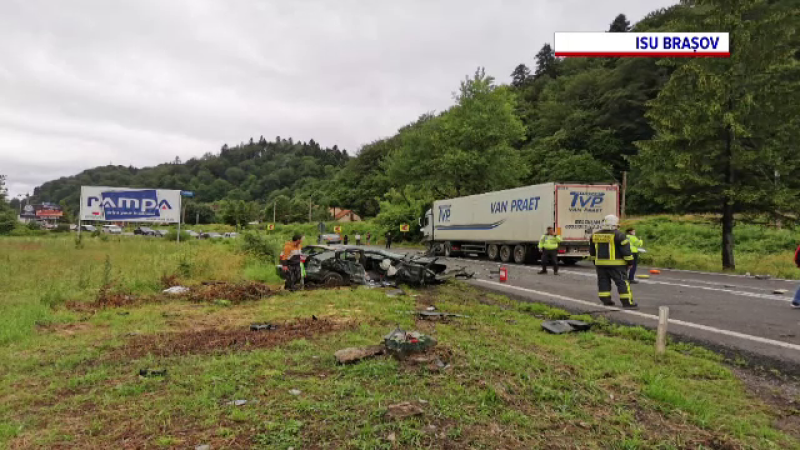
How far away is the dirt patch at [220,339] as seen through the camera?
5004 mm

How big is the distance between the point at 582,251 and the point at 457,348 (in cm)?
1278

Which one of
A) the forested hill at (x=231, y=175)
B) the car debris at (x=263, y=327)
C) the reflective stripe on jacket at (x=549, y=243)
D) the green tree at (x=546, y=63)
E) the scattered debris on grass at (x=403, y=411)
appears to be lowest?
the car debris at (x=263, y=327)

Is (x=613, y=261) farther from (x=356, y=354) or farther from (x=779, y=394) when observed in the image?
(x=356, y=354)

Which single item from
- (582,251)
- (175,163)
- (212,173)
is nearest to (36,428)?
(582,251)

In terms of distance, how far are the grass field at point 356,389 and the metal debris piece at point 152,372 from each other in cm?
6

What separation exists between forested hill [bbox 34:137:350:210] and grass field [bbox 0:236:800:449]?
3997 inches

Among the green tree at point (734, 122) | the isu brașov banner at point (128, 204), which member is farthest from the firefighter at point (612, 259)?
the isu brașov banner at point (128, 204)

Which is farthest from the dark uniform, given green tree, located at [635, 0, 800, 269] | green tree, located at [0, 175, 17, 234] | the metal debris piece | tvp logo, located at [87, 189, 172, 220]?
green tree, located at [0, 175, 17, 234]

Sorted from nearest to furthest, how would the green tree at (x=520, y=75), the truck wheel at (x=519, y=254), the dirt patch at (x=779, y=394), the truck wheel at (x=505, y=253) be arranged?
the dirt patch at (x=779, y=394), the truck wheel at (x=519, y=254), the truck wheel at (x=505, y=253), the green tree at (x=520, y=75)

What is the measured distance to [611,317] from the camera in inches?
275

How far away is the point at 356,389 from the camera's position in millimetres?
3502

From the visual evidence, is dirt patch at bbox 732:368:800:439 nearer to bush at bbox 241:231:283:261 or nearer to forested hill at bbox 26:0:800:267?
forested hill at bbox 26:0:800:267

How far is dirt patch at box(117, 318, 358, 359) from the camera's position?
16.4ft

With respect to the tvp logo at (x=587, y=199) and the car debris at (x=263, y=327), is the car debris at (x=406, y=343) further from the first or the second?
the tvp logo at (x=587, y=199)
